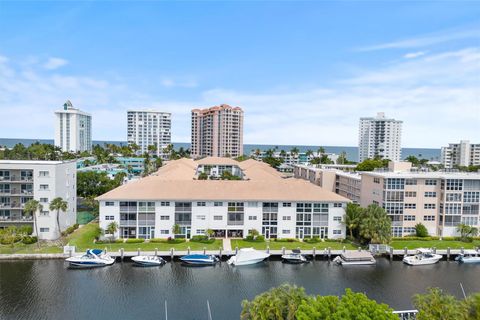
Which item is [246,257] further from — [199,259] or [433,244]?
[433,244]

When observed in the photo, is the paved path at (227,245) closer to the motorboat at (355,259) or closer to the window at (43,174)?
the motorboat at (355,259)

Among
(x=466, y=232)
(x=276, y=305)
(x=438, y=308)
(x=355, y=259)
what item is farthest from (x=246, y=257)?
(x=466, y=232)

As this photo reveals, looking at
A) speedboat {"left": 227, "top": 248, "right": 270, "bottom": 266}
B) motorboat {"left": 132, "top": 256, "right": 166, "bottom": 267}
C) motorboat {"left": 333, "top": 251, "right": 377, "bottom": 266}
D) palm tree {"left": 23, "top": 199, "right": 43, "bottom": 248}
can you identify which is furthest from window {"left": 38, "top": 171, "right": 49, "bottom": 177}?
motorboat {"left": 333, "top": 251, "right": 377, "bottom": 266}

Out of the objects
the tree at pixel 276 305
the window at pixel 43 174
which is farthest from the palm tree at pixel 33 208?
the tree at pixel 276 305

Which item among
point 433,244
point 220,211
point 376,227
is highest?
point 220,211

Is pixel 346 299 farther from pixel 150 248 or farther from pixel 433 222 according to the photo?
pixel 433 222

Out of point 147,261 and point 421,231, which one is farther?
point 421,231

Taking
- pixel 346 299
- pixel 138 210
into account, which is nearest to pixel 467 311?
pixel 346 299
